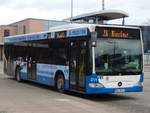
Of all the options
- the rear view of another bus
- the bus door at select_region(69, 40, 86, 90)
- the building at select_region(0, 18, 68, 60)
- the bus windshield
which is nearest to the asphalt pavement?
the rear view of another bus

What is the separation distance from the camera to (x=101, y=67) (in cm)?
1658

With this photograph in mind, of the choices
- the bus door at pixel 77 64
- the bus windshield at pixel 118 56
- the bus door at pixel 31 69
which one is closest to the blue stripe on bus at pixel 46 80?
the bus door at pixel 31 69

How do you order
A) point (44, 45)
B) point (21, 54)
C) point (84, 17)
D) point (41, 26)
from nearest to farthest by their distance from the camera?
1. point (44, 45)
2. point (21, 54)
3. point (84, 17)
4. point (41, 26)

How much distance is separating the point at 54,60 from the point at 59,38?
105 cm

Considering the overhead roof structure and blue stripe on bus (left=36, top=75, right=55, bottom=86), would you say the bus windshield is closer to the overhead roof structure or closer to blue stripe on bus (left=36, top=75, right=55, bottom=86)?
blue stripe on bus (left=36, top=75, right=55, bottom=86)

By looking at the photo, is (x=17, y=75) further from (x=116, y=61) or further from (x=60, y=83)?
(x=116, y=61)

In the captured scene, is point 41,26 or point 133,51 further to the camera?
point 41,26

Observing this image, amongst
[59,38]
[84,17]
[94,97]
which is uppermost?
[84,17]

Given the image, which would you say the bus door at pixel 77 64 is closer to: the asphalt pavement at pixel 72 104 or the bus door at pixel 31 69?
the asphalt pavement at pixel 72 104

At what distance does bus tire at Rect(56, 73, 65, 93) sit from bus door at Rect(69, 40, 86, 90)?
94 centimetres

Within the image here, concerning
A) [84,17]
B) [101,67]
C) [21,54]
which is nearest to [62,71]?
[101,67]

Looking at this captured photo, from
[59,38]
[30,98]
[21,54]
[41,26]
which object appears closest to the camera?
[30,98]

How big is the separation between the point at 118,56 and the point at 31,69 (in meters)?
7.26

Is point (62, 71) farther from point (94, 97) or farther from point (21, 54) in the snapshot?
point (21, 54)
